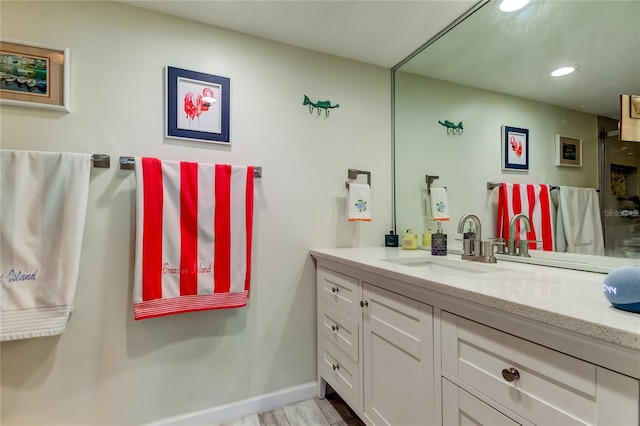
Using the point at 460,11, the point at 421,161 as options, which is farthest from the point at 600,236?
the point at 460,11

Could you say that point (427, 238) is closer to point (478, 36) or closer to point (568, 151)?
point (568, 151)

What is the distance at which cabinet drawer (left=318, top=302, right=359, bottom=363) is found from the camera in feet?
4.70

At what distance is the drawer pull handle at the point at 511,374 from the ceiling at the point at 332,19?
1590 mm

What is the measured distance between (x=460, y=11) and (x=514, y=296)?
1506 mm

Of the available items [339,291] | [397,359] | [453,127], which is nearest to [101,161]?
[339,291]

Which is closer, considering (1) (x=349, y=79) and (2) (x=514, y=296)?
(2) (x=514, y=296)

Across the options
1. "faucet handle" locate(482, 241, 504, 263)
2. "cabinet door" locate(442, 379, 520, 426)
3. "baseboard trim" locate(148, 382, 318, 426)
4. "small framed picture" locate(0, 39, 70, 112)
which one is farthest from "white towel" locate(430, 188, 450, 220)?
"small framed picture" locate(0, 39, 70, 112)

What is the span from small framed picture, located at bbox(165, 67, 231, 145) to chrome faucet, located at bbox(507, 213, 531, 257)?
59.5 inches

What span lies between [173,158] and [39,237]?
0.64 metres

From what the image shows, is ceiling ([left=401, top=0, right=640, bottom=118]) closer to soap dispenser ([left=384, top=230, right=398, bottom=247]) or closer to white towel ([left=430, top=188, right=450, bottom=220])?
white towel ([left=430, top=188, right=450, bottom=220])

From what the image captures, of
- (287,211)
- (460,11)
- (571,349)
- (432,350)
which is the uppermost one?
(460,11)

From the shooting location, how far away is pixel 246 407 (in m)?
1.64

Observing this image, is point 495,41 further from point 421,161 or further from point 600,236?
point 600,236

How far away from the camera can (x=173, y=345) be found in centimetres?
152
